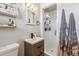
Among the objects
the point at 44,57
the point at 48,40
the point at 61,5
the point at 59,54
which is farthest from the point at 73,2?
the point at 44,57

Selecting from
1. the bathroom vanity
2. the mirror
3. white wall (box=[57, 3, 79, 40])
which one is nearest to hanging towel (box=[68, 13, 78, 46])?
white wall (box=[57, 3, 79, 40])

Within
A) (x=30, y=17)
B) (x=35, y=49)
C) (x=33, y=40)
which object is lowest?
(x=35, y=49)

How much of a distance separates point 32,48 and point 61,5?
26.4 inches

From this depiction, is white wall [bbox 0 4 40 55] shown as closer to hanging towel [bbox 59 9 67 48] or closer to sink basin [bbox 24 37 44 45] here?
sink basin [bbox 24 37 44 45]

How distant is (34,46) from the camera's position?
1328mm

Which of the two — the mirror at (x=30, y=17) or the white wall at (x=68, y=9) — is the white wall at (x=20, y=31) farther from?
the white wall at (x=68, y=9)

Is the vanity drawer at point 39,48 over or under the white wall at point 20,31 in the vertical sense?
under

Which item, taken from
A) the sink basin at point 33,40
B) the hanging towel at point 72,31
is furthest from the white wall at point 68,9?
the sink basin at point 33,40

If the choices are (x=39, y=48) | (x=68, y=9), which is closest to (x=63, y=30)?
(x=68, y=9)

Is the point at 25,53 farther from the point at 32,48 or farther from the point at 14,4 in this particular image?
the point at 14,4

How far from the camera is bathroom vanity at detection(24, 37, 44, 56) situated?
1316 mm

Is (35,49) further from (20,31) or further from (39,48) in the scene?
(20,31)

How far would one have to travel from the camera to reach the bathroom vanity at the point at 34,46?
1.32 meters

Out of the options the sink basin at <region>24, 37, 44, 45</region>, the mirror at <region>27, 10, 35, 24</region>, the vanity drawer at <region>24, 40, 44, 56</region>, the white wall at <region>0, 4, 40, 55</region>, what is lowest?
the vanity drawer at <region>24, 40, 44, 56</region>
